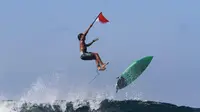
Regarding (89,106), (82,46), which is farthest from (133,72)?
(82,46)

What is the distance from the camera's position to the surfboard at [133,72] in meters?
46.9

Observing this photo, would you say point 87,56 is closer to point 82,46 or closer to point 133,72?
point 82,46

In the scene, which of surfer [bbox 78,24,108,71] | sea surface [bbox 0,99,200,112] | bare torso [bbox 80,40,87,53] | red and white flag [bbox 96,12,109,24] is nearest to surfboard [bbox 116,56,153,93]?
sea surface [bbox 0,99,200,112]

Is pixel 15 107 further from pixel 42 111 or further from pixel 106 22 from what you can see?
pixel 106 22

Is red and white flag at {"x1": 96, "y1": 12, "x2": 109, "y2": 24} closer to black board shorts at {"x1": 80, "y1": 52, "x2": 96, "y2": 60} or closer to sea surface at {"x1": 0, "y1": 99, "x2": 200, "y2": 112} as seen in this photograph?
black board shorts at {"x1": 80, "y1": 52, "x2": 96, "y2": 60}

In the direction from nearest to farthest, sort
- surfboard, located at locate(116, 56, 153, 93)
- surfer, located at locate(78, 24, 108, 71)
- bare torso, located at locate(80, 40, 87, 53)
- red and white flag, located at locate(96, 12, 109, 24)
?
red and white flag, located at locate(96, 12, 109, 24) < surfer, located at locate(78, 24, 108, 71) < bare torso, located at locate(80, 40, 87, 53) < surfboard, located at locate(116, 56, 153, 93)

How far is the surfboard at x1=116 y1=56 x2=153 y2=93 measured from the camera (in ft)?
154

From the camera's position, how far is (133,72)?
47.4 m

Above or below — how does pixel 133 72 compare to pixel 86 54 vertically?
above

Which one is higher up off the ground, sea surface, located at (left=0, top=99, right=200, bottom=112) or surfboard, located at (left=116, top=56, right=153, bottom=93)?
surfboard, located at (left=116, top=56, right=153, bottom=93)

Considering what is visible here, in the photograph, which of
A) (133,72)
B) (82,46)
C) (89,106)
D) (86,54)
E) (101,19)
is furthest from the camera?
(89,106)

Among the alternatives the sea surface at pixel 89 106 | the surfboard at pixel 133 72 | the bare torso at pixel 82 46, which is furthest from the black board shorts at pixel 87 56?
the sea surface at pixel 89 106

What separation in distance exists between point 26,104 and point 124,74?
960cm

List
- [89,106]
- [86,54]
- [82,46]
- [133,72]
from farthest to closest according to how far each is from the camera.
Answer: [89,106] → [133,72] → [86,54] → [82,46]
